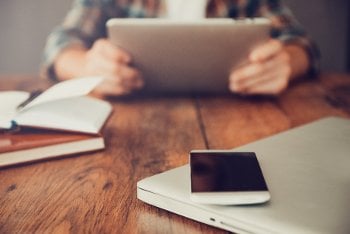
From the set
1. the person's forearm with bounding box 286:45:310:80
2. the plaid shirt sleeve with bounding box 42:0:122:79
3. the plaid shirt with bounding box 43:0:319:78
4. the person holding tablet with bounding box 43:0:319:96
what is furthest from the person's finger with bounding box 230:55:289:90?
the plaid shirt sleeve with bounding box 42:0:122:79

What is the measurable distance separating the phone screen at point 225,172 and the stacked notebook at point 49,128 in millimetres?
225

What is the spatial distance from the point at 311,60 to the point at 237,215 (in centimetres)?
102

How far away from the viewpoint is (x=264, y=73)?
1126 mm

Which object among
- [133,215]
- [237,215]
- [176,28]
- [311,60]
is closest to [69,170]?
[133,215]

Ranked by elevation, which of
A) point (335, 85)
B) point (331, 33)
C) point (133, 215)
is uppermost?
point (133, 215)

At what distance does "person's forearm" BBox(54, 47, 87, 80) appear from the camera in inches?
49.5

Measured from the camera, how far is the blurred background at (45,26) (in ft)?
6.80

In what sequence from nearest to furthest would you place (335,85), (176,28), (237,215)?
(237,215), (176,28), (335,85)

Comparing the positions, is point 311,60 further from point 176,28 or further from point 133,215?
point 133,215

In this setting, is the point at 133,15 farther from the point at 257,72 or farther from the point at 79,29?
the point at 257,72

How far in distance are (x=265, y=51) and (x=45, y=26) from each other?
4.30 feet

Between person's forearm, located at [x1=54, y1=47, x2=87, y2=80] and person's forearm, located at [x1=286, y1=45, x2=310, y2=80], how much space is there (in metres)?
0.57

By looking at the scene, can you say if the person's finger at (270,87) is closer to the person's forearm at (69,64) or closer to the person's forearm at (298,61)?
the person's forearm at (298,61)

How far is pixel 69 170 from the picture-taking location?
2.25ft
